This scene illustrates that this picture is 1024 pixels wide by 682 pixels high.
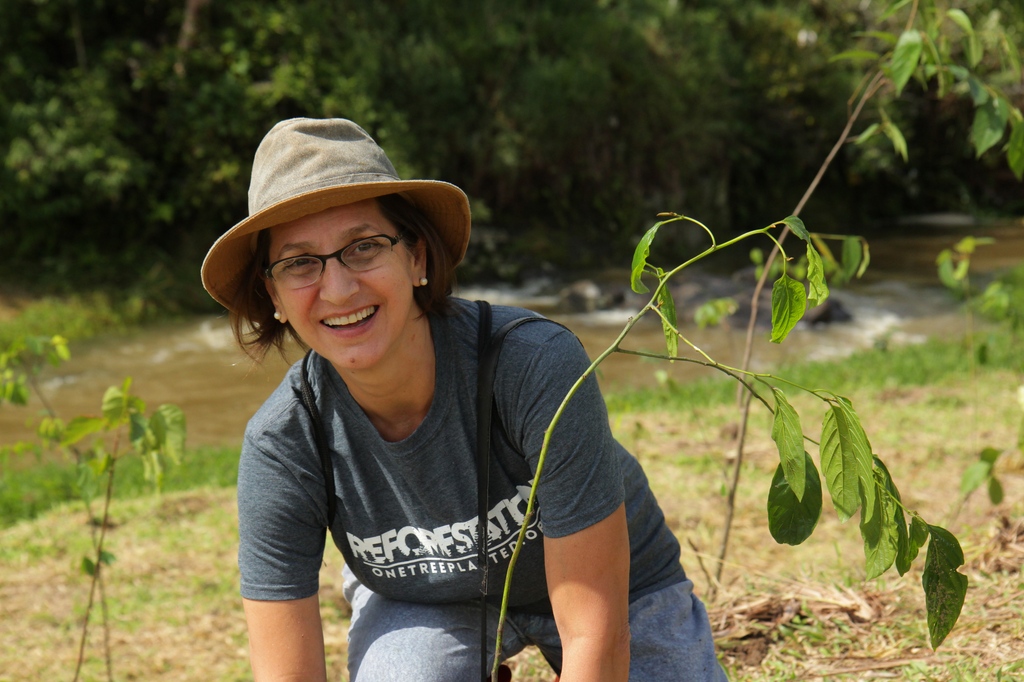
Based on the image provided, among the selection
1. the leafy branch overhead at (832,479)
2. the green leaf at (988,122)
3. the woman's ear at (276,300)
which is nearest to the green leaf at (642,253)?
the leafy branch overhead at (832,479)

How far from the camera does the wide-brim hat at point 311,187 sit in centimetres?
164

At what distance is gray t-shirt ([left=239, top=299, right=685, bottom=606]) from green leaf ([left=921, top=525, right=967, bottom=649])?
0.56 meters

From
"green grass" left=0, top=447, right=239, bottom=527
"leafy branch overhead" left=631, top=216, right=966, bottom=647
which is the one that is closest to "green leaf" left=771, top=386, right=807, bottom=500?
"leafy branch overhead" left=631, top=216, right=966, bottom=647

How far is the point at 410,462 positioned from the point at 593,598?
425 mm

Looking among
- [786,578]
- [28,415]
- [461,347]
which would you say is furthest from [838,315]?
[461,347]

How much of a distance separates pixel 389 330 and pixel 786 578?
1535 millimetres

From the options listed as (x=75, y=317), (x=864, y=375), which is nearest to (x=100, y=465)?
(x=864, y=375)

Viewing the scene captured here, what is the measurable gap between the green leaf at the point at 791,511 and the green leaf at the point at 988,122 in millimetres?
1174

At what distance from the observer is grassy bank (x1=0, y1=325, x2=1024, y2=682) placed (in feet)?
7.42

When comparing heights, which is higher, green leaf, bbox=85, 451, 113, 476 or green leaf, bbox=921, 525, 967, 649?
green leaf, bbox=921, 525, 967, 649

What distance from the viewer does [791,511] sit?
120cm

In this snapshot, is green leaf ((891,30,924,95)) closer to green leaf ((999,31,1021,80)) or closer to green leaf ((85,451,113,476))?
green leaf ((999,31,1021,80))

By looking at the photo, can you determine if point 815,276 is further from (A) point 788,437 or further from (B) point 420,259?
(B) point 420,259

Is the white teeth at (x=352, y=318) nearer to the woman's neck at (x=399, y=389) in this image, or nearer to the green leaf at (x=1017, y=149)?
the woman's neck at (x=399, y=389)
